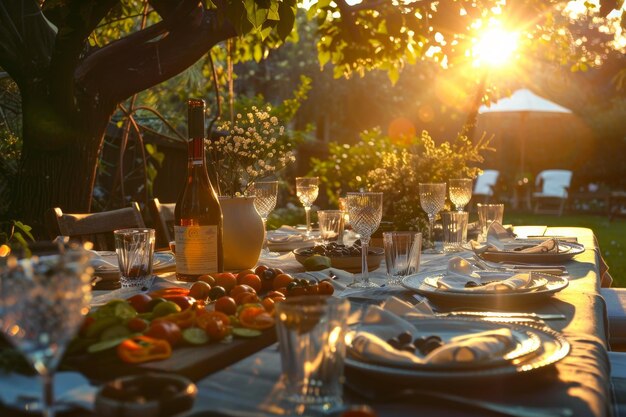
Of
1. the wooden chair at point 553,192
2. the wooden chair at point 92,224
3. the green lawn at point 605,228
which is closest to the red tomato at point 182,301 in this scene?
the wooden chair at point 92,224

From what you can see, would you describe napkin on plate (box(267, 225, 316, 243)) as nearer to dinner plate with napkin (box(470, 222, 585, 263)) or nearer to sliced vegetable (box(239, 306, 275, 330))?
dinner plate with napkin (box(470, 222, 585, 263))

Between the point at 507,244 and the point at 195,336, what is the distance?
1.94 meters

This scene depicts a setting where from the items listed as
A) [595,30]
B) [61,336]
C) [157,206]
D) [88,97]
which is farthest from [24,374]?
[595,30]

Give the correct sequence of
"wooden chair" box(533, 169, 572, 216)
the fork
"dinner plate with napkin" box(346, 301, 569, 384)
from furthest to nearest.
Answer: "wooden chair" box(533, 169, 572, 216)
"dinner plate with napkin" box(346, 301, 569, 384)
the fork

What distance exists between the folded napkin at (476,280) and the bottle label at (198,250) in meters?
0.64

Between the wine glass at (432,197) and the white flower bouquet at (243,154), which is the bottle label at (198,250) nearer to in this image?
the white flower bouquet at (243,154)

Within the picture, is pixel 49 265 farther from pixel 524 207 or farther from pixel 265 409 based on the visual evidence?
pixel 524 207

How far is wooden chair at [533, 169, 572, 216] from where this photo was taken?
15.9 m

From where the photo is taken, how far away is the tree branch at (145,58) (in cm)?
420

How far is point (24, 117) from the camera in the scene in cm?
420

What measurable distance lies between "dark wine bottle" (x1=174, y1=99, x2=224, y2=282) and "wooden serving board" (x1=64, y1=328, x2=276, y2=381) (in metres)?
0.83

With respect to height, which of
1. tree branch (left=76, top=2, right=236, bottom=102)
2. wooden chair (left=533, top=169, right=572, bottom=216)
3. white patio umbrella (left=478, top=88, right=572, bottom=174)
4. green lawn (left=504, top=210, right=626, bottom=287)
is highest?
white patio umbrella (left=478, top=88, right=572, bottom=174)

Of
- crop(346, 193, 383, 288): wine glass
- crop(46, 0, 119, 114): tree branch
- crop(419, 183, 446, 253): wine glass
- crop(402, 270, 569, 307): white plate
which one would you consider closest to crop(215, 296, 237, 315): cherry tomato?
crop(402, 270, 569, 307): white plate

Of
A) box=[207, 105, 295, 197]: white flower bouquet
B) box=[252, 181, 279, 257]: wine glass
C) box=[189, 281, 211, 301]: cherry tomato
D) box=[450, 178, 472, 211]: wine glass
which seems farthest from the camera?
box=[450, 178, 472, 211]: wine glass
